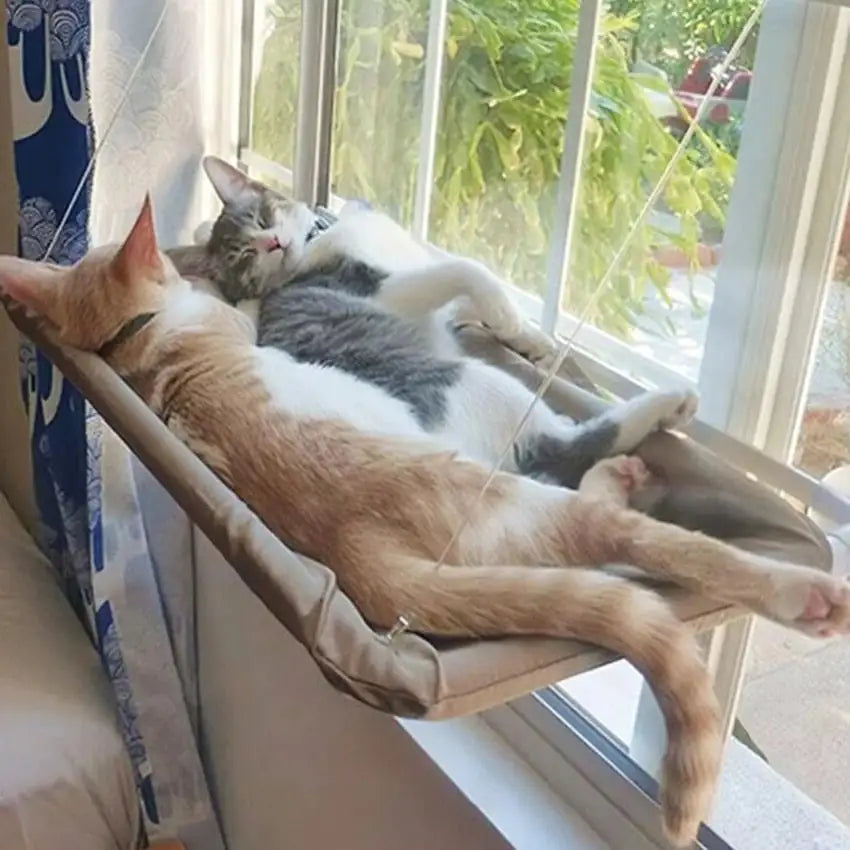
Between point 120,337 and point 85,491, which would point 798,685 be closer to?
point 120,337

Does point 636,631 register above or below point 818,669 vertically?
above

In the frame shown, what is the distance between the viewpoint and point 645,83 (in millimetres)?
1076

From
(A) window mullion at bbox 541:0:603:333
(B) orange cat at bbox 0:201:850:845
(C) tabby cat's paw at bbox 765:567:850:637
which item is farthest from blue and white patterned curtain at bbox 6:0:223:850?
(C) tabby cat's paw at bbox 765:567:850:637

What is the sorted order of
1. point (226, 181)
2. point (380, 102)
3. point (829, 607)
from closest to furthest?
point (829, 607) < point (226, 181) < point (380, 102)

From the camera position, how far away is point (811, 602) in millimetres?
682

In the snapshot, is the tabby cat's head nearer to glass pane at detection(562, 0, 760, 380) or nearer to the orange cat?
the orange cat

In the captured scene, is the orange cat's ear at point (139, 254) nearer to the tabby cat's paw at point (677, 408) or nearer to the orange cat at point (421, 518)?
the orange cat at point (421, 518)

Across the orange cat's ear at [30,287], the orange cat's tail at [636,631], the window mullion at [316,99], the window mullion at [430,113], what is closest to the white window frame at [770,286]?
the orange cat's tail at [636,631]

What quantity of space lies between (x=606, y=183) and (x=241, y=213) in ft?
1.25

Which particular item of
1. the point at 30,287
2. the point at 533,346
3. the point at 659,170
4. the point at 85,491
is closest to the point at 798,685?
the point at 533,346

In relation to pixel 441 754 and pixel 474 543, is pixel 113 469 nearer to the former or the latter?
pixel 441 754

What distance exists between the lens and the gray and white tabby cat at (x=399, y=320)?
2.94ft

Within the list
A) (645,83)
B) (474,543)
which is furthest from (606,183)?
(474,543)

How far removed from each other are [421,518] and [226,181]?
2.06 feet
